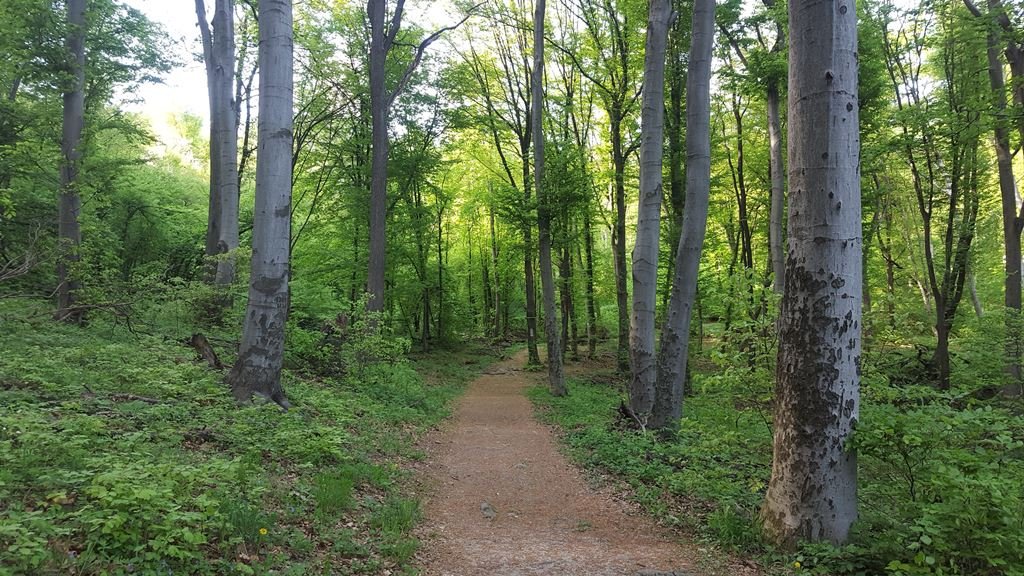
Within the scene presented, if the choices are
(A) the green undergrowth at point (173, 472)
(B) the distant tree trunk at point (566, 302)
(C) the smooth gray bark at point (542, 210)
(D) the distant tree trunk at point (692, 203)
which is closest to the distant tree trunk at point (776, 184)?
(D) the distant tree trunk at point (692, 203)

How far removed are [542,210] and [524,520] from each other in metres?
9.68

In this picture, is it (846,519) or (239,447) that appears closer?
(846,519)

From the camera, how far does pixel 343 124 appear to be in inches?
788

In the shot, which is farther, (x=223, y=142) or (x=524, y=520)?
(x=223, y=142)

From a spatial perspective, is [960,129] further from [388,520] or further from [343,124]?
[343,124]

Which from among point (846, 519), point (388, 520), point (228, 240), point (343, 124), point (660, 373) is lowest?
point (388, 520)

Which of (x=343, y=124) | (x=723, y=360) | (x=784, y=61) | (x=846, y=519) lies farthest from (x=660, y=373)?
(x=343, y=124)

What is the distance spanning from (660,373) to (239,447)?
5.73 meters

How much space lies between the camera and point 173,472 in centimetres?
342

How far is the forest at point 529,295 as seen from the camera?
3434 mm

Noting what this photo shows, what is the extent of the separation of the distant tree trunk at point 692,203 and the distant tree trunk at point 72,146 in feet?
33.6

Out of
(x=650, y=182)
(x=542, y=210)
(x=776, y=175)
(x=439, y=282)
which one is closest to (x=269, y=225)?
(x=650, y=182)

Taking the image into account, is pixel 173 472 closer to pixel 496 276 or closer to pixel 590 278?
pixel 590 278

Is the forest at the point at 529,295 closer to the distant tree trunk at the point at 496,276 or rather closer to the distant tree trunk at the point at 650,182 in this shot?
the distant tree trunk at the point at 650,182
